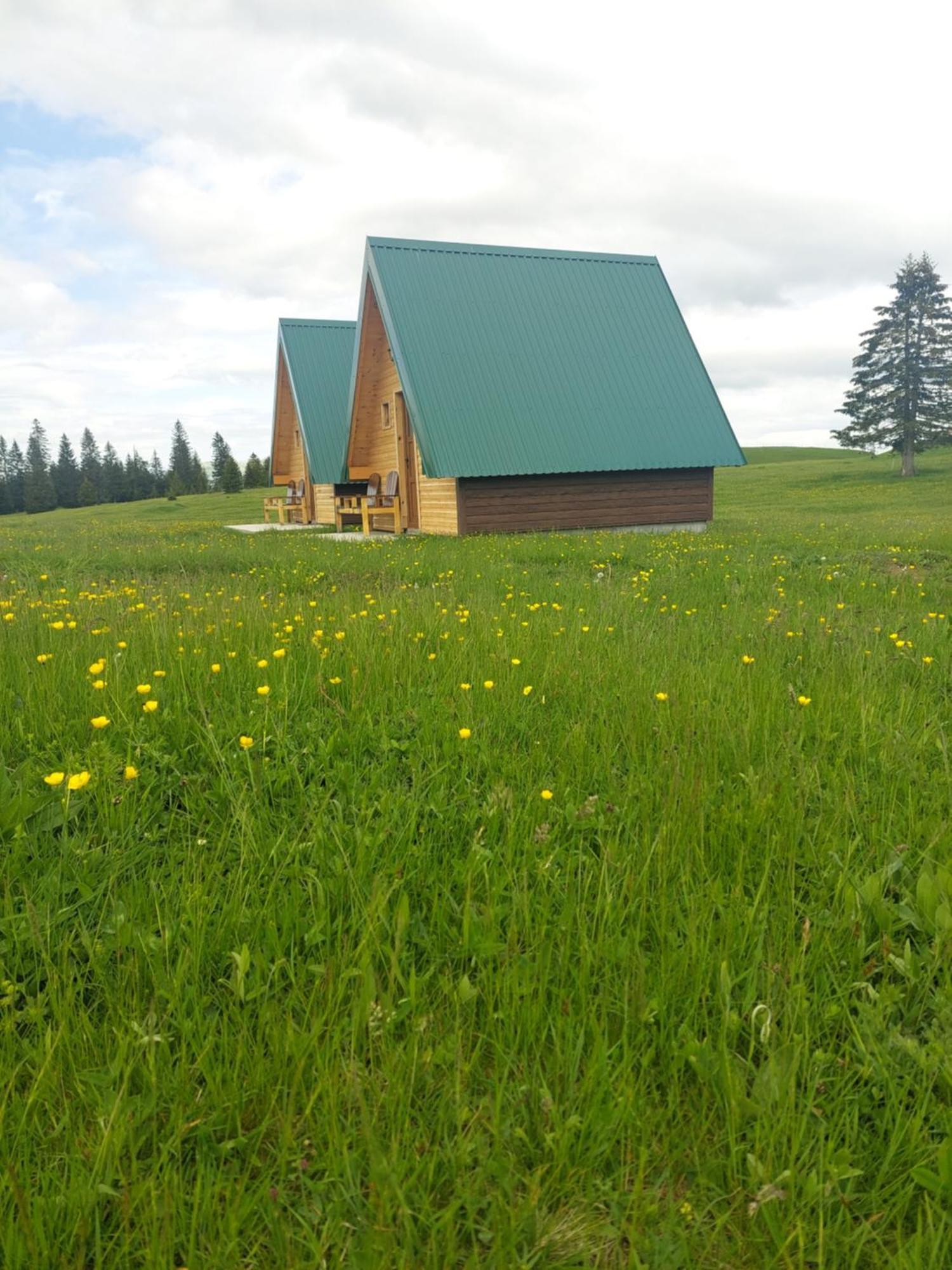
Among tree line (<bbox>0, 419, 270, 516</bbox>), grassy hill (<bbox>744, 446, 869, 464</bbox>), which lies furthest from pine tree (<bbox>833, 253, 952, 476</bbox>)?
tree line (<bbox>0, 419, 270, 516</bbox>)

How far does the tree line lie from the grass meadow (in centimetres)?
7624

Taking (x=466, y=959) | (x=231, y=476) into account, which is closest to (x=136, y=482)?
(x=231, y=476)

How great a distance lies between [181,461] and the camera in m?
106

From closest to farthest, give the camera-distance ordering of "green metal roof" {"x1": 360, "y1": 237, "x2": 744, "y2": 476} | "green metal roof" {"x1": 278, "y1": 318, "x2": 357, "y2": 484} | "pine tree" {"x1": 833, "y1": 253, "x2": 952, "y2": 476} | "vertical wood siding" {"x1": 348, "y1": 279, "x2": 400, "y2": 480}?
"green metal roof" {"x1": 360, "y1": 237, "x2": 744, "y2": 476} < "vertical wood siding" {"x1": 348, "y1": 279, "x2": 400, "y2": 480} < "green metal roof" {"x1": 278, "y1": 318, "x2": 357, "y2": 484} < "pine tree" {"x1": 833, "y1": 253, "x2": 952, "y2": 476}

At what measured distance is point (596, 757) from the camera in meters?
3.40

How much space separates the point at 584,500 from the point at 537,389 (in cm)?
300

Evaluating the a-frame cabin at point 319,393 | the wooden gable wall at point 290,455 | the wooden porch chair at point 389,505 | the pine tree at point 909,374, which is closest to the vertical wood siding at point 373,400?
the wooden porch chair at point 389,505

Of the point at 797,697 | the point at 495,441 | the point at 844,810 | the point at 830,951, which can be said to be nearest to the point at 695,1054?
the point at 830,951

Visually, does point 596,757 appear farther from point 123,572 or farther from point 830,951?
point 123,572

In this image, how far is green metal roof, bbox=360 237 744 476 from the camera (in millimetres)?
18609

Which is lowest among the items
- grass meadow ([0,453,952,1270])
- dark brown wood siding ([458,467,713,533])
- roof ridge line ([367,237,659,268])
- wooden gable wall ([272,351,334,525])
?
grass meadow ([0,453,952,1270])

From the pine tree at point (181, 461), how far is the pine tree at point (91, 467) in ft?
28.3

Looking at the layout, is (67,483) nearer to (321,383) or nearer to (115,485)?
(115,485)

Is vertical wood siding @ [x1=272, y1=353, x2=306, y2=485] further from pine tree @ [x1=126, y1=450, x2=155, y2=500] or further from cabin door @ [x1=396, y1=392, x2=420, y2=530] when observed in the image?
pine tree @ [x1=126, y1=450, x2=155, y2=500]
